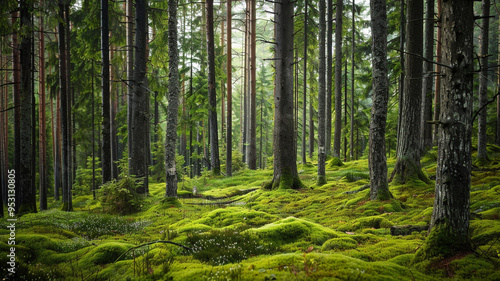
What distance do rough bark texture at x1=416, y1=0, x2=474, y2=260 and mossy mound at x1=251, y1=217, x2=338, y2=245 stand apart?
5.90 feet

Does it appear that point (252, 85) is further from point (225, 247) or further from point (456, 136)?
point (456, 136)

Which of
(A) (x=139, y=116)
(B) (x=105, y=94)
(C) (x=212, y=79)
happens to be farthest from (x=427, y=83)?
(B) (x=105, y=94)

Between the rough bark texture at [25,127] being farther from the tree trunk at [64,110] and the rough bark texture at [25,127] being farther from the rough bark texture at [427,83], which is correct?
the rough bark texture at [427,83]

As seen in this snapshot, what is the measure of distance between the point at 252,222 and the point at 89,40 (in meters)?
12.9

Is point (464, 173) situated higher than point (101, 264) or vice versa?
point (464, 173)

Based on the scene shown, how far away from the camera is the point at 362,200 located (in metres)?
8.42

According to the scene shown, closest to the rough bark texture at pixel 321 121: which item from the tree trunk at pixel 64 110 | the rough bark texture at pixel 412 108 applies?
the rough bark texture at pixel 412 108

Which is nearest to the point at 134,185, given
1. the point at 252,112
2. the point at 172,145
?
the point at 172,145

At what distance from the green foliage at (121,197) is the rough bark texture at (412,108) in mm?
9655

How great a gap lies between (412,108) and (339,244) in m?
6.75

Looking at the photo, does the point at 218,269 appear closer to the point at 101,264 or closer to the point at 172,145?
the point at 101,264

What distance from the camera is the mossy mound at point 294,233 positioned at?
5.46 meters

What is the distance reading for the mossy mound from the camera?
5.46 m

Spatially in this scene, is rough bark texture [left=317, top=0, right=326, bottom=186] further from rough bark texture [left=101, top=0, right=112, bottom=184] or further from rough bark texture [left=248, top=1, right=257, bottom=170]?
rough bark texture [left=101, top=0, right=112, bottom=184]
